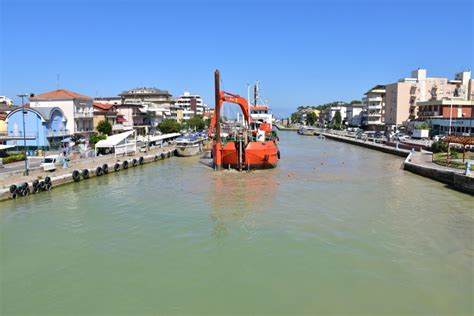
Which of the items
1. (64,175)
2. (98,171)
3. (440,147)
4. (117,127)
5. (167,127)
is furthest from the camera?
(167,127)

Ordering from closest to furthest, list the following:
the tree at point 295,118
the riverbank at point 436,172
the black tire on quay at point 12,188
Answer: the black tire on quay at point 12,188, the riverbank at point 436,172, the tree at point 295,118

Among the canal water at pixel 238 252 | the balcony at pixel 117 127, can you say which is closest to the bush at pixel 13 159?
the canal water at pixel 238 252

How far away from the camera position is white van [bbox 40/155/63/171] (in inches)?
941

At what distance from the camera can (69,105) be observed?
1670 inches

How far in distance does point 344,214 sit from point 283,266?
20.6 feet

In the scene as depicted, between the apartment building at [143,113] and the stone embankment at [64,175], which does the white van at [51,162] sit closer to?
the stone embankment at [64,175]

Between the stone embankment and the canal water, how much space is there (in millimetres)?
818

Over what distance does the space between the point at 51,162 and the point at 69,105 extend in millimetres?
19723

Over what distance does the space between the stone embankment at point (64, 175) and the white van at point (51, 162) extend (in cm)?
34

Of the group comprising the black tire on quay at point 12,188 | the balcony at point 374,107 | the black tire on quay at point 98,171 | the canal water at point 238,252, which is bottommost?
the canal water at point 238,252

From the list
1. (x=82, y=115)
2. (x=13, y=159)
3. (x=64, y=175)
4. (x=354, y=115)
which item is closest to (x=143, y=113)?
(x=82, y=115)

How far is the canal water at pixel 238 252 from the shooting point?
933cm

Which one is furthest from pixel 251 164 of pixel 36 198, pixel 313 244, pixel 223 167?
pixel 313 244

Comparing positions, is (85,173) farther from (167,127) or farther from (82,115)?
(167,127)
